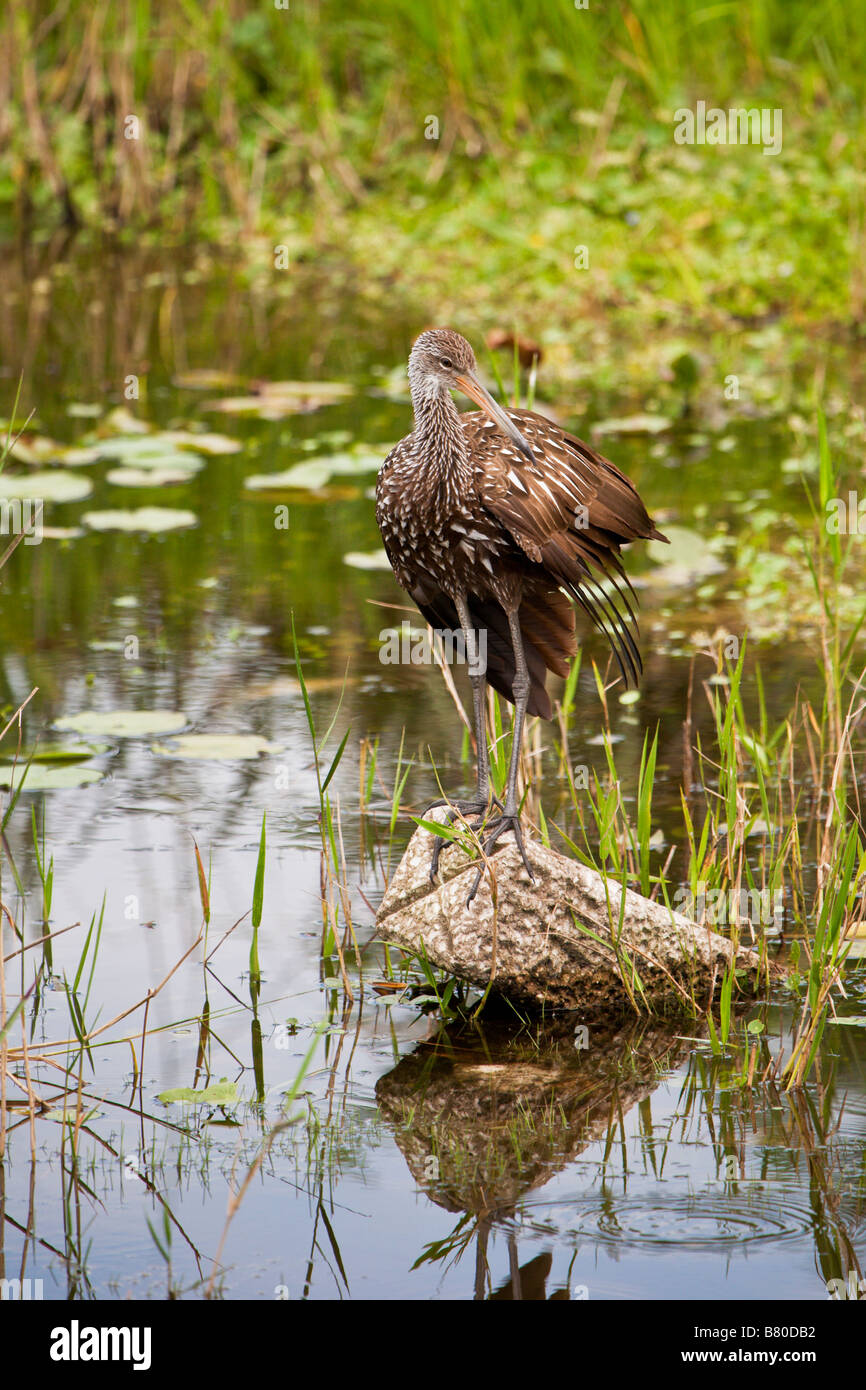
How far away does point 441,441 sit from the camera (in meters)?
4.49

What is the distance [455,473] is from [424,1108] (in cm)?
157

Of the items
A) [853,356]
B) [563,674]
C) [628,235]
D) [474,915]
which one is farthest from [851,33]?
[474,915]

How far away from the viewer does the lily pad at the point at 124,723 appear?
627 centimetres

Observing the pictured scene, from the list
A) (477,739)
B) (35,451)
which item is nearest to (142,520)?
(35,451)

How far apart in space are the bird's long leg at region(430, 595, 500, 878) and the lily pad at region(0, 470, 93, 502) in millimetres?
4157

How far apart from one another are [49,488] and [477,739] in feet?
14.2

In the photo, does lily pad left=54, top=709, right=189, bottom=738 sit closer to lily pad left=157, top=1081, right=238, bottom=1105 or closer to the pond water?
the pond water

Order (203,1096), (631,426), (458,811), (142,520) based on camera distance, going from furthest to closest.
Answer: (631,426) < (142,520) < (458,811) < (203,1096)

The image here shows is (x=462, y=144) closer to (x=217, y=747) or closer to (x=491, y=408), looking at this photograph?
(x=217, y=747)

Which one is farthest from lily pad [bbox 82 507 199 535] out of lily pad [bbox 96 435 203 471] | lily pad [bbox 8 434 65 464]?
lily pad [bbox 8 434 65 464]

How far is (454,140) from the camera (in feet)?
43.6

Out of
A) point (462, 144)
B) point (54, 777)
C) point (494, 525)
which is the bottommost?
point (54, 777)
